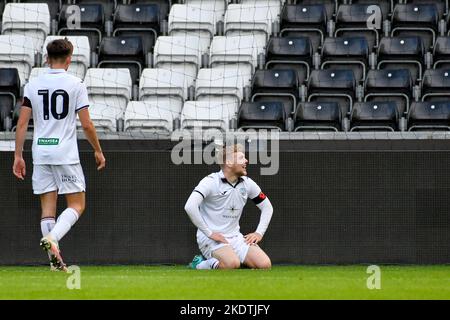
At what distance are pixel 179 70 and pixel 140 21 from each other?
4.09 ft

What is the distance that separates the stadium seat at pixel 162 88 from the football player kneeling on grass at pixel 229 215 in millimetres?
3710

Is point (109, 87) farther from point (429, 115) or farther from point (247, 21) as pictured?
point (429, 115)

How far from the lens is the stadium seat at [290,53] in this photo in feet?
56.5

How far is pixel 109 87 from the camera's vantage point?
54.9 feet

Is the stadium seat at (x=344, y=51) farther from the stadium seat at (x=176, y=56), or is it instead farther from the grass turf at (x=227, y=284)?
the grass turf at (x=227, y=284)

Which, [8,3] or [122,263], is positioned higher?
[8,3]

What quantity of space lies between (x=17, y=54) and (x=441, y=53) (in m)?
5.48

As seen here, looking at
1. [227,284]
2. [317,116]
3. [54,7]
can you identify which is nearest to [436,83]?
[317,116]

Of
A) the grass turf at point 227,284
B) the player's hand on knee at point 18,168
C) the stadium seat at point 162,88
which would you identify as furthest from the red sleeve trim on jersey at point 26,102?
the stadium seat at point 162,88

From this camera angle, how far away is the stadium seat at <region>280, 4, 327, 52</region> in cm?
1788

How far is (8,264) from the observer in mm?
14234
